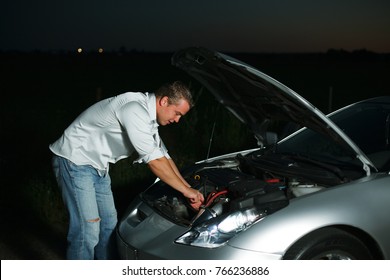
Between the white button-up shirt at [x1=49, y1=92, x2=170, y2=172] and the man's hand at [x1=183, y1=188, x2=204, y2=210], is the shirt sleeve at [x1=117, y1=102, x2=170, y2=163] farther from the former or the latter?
the man's hand at [x1=183, y1=188, x2=204, y2=210]

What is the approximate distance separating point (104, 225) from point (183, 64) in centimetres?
139

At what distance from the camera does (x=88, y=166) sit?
3752 mm

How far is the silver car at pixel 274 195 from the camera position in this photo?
123 inches

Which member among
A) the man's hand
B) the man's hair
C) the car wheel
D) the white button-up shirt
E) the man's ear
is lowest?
the car wheel

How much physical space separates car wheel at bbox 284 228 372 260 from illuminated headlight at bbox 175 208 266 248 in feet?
0.97

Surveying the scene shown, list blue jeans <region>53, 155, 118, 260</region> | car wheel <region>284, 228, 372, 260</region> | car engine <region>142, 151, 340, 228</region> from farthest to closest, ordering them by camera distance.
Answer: blue jeans <region>53, 155, 118, 260</region> < car engine <region>142, 151, 340, 228</region> < car wheel <region>284, 228, 372, 260</region>

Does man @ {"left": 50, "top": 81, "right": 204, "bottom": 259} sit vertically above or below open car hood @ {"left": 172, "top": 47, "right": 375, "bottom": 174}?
below

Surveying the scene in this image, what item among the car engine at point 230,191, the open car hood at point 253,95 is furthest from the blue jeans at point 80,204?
the open car hood at point 253,95

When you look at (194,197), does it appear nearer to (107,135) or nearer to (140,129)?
(140,129)

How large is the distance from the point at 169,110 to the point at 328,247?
4.50 ft

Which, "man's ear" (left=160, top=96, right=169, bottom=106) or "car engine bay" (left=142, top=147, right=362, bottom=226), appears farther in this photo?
"man's ear" (left=160, top=96, right=169, bottom=106)

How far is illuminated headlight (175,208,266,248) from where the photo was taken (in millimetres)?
3180

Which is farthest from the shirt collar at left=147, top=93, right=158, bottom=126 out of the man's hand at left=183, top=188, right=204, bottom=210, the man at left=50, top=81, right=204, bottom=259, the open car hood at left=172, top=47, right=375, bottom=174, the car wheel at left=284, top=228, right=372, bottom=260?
the car wheel at left=284, top=228, right=372, bottom=260
